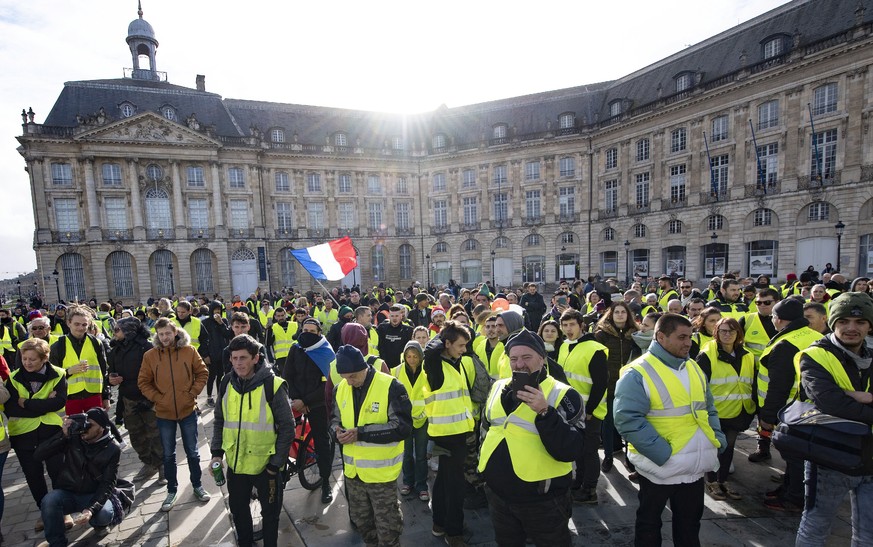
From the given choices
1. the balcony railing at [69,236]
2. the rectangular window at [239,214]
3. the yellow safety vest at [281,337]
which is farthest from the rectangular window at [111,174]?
the yellow safety vest at [281,337]

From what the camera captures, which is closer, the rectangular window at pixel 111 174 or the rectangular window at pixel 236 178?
the rectangular window at pixel 111 174

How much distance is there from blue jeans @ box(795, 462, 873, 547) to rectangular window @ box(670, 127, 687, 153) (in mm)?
30857

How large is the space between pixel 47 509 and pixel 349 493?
9.97ft

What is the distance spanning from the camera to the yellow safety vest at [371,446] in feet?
11.2

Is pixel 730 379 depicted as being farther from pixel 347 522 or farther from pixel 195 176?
pixel 195 176

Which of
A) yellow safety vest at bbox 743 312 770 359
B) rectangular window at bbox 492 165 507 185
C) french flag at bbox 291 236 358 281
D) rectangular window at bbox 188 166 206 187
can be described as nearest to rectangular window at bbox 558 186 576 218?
rectangular window at bbox 492 165 507 185

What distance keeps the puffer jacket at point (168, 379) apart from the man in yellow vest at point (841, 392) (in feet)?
19.9

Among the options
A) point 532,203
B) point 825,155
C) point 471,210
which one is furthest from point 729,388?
point 471,210

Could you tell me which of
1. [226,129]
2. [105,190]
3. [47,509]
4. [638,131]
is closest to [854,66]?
[638,131]

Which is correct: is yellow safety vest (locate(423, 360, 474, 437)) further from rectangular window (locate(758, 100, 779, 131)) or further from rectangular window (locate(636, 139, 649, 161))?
rectangular window (locate(636, 139, 649, 161))

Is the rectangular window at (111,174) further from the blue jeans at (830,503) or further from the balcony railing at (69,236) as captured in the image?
the blue jeans at (830,503)

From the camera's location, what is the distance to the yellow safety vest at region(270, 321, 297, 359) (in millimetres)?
8453

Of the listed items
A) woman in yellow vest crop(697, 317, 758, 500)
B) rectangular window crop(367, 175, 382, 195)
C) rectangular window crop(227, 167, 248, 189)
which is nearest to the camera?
woman in yellow vest crop(697, 317, 758, 500)

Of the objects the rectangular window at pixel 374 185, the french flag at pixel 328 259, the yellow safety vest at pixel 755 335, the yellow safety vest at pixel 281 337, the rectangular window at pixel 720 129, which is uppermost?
the rectangular window at pixel 720 129
